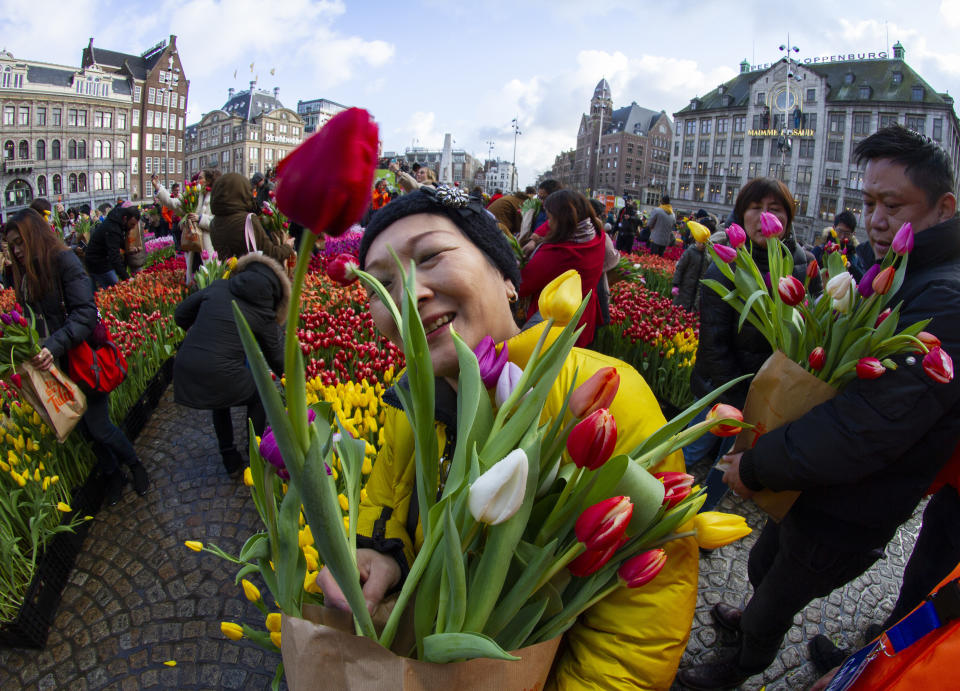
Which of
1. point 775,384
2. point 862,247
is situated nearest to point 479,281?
point 775,384

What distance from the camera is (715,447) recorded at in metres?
3.88

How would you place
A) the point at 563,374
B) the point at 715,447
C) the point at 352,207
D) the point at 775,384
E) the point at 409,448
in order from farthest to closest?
the point at 715,447, the point at 775,384, the point at 409,448, the point at 563,374, the point at 352,207

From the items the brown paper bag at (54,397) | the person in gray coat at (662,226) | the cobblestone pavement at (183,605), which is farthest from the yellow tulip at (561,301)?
the person in gray coat at (662,226)

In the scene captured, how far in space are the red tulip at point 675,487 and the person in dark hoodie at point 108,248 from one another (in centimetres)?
739

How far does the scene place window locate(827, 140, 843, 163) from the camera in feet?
157

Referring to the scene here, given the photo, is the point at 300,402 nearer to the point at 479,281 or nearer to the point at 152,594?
the point at 479,281

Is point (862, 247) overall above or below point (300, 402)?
above

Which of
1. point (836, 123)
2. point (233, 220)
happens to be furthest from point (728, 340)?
point (836, 123)

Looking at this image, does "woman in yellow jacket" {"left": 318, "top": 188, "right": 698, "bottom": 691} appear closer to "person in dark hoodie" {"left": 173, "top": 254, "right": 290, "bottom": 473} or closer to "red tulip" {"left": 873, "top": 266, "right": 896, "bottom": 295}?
"red tulip" {"left": 873, "top": 266, "right": 896, "bottom": 295}

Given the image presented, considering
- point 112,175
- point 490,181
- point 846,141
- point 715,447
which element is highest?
point 490,181

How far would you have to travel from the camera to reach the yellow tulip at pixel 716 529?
0.81 m

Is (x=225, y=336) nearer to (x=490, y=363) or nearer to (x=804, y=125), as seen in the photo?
(x=490, y=363)

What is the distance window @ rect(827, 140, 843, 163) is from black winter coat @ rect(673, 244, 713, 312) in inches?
2135

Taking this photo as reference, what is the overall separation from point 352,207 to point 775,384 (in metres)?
1.50
